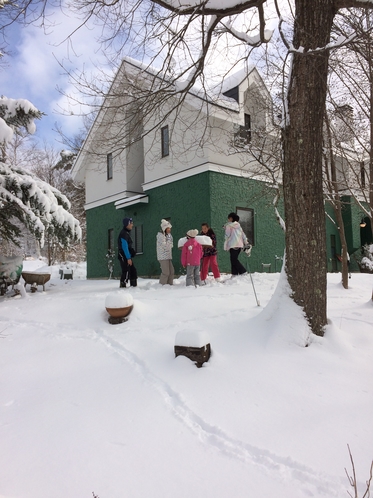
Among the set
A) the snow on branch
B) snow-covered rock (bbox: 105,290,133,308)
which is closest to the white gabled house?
the snow on branch

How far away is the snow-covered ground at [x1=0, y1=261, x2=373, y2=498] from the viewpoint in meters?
2.16

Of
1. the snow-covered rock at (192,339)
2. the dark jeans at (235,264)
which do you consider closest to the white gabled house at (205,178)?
the dark jeans at (235,264)

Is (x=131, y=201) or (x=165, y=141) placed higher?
(x=165, y=141)

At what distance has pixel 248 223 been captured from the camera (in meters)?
12.5

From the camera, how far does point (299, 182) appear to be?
418cm

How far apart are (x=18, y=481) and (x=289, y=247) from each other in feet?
11.2

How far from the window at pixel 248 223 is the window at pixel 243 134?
239cm

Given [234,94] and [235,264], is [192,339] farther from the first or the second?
[234,94]

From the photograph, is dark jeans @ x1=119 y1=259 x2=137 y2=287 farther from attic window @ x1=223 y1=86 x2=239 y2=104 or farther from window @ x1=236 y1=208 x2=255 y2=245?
attic window @ x1=223 y1=86 x2=239 y2=104

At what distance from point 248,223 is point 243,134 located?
295 cm

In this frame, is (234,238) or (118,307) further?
(234,238)

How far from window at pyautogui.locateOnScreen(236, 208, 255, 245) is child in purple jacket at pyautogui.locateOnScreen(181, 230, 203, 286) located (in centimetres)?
439

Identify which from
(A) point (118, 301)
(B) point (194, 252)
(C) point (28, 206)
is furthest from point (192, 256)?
(C) point (28, 206)

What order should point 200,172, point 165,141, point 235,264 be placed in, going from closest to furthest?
point 235,264 < point 200,172 < point 165,141
